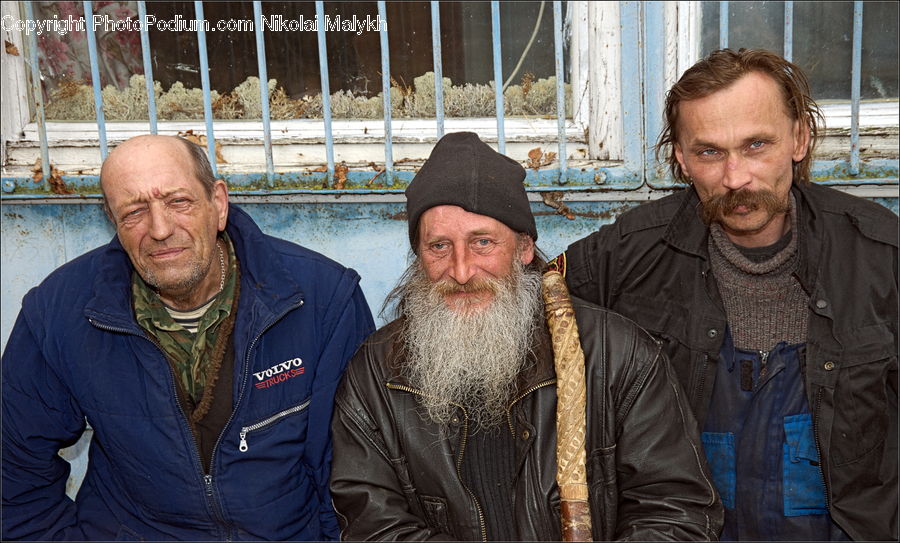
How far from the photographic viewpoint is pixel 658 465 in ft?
8.23

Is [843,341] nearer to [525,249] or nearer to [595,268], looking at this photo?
[595,268]

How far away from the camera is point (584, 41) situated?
3.72 metres

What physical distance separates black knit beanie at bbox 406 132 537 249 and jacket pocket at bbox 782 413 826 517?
1.08m

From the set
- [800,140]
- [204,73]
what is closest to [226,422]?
[204,73]

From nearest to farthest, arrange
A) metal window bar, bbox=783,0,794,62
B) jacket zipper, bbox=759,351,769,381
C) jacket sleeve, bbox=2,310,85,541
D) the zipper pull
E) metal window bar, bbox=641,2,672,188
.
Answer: jacket zipper, bbox=759,351,769,381, the zipper pull, jacket sleeve, bbox=2,310,85,541, metal window bar, bbox=783,0,794,62, metal window bar, bbox=641,2,672,188

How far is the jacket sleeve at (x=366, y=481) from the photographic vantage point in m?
2.57

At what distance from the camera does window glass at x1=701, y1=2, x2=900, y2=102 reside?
11.8 feet

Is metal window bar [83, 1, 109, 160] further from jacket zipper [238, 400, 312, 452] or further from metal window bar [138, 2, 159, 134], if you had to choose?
jacket zipper [238, 400, 312, 452]

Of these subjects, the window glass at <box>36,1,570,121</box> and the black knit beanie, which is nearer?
the black knit beanie

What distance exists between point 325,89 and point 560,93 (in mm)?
1033

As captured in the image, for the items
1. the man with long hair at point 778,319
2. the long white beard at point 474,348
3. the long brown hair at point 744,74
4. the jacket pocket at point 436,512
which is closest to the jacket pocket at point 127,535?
the jacket pocket at point 436,512

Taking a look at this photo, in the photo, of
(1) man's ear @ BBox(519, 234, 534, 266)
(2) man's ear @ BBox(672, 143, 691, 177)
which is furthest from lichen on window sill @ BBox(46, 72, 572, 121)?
(1) man's ear @ BBox(519, 234, 534, 266)

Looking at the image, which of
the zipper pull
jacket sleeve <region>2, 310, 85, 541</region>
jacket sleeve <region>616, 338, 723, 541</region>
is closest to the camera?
jacket sleeve <region>616, 338, 723, 541</region>

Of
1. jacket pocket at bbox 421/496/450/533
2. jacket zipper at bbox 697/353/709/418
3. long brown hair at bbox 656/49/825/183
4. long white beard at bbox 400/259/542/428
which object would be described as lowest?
jacket pocket at bbox 421/496/450/533
